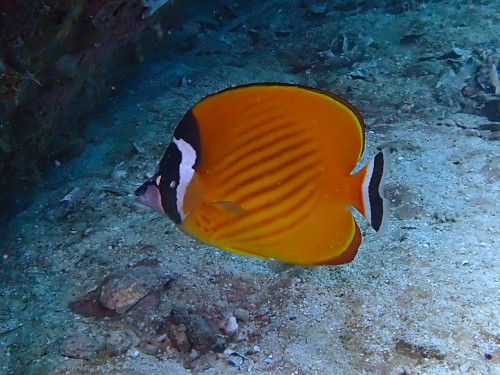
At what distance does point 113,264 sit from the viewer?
3.11 metres

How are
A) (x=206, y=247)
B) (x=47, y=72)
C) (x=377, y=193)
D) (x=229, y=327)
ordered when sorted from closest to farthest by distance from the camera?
(x=377, y=193) → (x=229, y=327) → (x=206, y=247) → (x=47, y=72)

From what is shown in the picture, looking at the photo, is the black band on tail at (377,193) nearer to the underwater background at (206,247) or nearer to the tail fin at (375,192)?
the tail fin at (375,192)

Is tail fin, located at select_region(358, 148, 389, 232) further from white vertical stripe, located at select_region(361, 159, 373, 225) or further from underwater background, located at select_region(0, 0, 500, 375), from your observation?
underwater background, located at select_region(0, 0, 500, 375)

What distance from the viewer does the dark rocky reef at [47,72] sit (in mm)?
2615

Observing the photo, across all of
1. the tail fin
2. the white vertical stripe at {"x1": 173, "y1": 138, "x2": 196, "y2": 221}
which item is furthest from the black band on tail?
the white vertical stripe at {"x1": 173, "y1": 138, "x2": 196, "y2": 221}

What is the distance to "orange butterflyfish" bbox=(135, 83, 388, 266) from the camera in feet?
5.15

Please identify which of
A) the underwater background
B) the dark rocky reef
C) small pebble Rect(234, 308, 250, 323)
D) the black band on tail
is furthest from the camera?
small pebble Rect(234, 308, 250, 323)

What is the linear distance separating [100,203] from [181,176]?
2461mm

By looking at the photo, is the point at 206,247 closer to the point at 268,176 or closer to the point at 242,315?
the point at 242,315

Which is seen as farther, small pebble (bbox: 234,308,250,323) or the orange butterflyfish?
small pebble (bbox: 234,308,250,323)

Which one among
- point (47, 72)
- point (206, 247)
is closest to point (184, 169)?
point (206, 247)

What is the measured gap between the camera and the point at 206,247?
3.24 metres

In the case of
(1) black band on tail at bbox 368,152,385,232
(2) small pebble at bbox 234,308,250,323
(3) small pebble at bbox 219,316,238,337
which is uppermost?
(1) black band on tail at bbox 368,152,385,232

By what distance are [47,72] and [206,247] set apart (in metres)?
1.76
